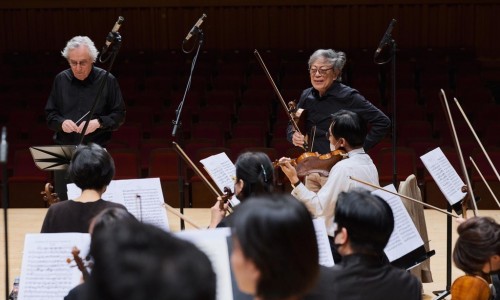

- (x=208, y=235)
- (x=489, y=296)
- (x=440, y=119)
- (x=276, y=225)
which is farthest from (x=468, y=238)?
(x=440, y=119)

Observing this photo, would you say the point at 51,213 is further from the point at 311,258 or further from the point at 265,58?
the point at 265,58

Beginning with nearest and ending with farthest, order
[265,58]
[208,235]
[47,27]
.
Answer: [208,235]
[265,58]
[47,27]

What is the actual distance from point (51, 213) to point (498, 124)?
5.23m

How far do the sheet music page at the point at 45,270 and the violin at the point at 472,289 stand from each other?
47.6 inches

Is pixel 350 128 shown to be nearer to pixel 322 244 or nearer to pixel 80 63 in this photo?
pixel 322 244

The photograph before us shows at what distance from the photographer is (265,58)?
32.1 ft

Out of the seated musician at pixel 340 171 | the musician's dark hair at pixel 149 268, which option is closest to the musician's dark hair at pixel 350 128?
the seated musician at pixel 340 171

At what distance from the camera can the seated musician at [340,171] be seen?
10.8 feet

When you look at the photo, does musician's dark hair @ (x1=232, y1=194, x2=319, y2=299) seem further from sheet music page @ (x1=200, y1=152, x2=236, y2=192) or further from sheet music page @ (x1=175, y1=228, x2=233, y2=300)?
sheet music page @ (x1=200, y1=152, x2=236, y2=192)

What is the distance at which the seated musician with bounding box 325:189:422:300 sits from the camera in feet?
6.81

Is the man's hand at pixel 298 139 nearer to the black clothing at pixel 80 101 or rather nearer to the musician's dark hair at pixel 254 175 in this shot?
the black clothing at pixel 80 101

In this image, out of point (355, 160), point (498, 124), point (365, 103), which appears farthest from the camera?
point (498, 124)

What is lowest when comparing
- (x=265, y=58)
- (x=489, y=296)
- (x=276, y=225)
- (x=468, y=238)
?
(x=489, y=296)

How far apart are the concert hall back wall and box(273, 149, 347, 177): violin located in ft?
24.1
